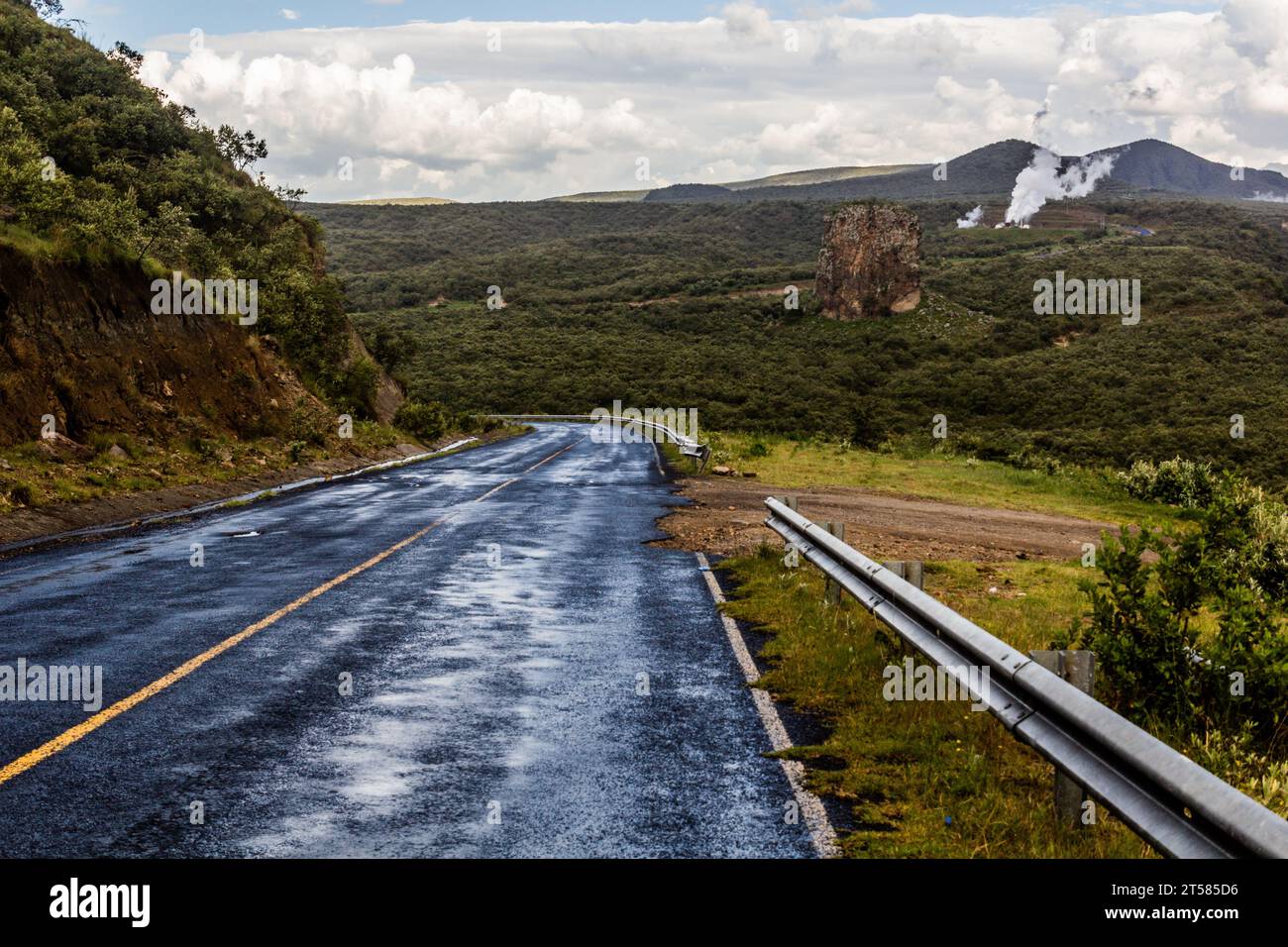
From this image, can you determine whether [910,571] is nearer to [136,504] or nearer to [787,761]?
[787,761]

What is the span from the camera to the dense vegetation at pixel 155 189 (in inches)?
1066

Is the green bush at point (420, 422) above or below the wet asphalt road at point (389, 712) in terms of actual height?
above

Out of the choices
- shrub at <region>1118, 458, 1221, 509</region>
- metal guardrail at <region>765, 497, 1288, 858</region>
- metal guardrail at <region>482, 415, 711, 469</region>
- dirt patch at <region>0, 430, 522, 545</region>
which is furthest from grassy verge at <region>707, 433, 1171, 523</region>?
metal guardrail at <region>765, 497, 1288, 858</region>

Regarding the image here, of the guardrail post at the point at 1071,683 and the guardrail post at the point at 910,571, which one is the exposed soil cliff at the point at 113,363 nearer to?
the guardrail post at the point at 910,571

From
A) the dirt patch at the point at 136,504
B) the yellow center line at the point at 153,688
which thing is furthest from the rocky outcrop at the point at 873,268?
the yellow center line at the point at 153,688

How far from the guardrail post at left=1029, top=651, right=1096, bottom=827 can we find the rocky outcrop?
116261 mm

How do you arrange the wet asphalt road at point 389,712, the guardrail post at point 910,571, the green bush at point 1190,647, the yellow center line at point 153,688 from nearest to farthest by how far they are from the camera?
1. the wet asphalt road at point 389,712
2. the yellow center line at point 153,688
3. the green bush at point 1190,647
4. the guardrail post at point 910,571

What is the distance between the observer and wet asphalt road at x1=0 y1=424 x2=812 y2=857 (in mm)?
5078

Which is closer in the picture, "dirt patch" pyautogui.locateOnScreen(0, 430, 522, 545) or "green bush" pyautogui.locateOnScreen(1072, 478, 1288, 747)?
"green bush" pyautogui.locateOnScreen(1072, 478, 1288, 747)

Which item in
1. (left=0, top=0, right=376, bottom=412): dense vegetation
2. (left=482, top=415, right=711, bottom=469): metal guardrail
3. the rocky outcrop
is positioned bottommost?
(left=482, top=415, right=711, bottom=469): metal guardrail

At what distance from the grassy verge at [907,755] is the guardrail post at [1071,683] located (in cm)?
8

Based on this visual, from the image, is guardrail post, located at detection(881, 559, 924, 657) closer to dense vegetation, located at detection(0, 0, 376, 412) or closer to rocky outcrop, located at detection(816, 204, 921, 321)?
dense vegetation, located at detection(0, 0, 376, 412)

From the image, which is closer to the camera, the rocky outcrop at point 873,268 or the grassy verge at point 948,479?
the grassy verge at point 948,479

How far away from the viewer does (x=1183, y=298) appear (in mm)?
94938
